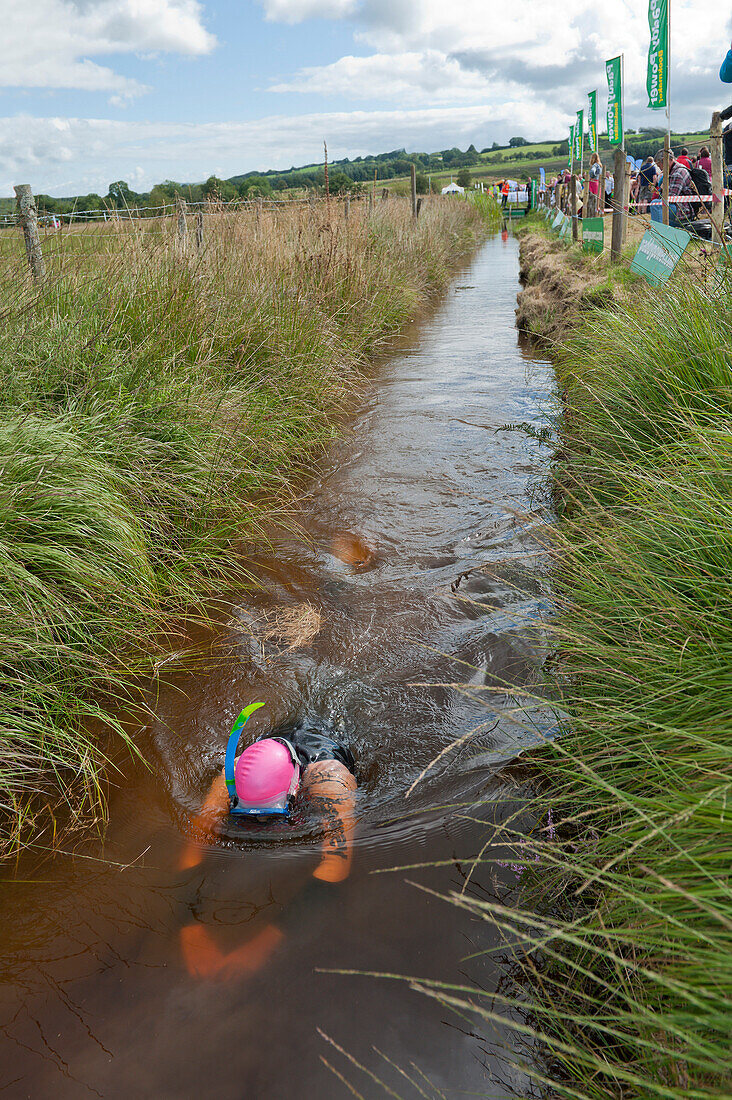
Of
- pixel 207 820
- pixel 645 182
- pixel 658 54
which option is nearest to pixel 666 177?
pixel 658 54

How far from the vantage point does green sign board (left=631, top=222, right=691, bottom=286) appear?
472cm

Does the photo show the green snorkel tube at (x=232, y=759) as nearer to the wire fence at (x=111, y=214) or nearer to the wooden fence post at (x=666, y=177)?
the wire fence at (x=111, y=214)

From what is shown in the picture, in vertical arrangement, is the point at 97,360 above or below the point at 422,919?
above

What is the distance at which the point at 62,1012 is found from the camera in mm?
1864

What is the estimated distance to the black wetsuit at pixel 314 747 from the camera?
2574 mm

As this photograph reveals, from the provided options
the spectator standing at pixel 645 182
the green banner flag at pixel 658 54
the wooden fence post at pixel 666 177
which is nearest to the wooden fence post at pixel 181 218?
the wooden fence post at pixel 666 177

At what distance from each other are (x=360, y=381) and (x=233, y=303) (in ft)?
8.31

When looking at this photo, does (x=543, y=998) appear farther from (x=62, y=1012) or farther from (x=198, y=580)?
(x=198, y=580)

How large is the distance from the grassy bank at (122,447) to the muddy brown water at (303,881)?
0.91 ft

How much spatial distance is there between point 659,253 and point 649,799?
510cm

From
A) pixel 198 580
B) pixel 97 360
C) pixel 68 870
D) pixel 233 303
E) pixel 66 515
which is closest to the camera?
pixel 68 870

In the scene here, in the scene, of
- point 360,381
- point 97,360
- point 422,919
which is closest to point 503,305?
point 360,381

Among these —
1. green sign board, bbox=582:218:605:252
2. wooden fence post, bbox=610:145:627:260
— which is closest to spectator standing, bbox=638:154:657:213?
→ green sign board, bbox=582:218:605:252

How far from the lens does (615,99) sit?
12258mm
